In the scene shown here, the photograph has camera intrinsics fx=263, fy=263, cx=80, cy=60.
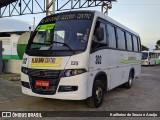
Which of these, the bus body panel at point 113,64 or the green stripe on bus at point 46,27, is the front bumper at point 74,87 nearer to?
the bus body panel at point 113,64

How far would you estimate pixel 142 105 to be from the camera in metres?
8.08

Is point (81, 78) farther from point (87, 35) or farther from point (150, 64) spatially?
point (150, 64)

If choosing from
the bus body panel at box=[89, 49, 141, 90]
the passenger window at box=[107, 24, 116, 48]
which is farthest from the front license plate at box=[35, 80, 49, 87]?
the passenger window at box=[107, 24, 116, 48]

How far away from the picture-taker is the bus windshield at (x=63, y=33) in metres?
6.92

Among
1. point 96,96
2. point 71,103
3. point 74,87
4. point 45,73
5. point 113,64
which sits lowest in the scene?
point 71,103

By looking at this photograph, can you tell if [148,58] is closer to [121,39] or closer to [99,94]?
[121,39]

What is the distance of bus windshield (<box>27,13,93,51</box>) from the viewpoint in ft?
22.7

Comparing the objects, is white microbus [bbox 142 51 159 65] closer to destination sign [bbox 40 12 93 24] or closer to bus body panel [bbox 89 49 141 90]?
bus body panel [bbox 89 49 141 90]

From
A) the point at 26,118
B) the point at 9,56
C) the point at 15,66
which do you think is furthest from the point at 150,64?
the point at 26,118

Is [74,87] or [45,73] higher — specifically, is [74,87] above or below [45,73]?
below

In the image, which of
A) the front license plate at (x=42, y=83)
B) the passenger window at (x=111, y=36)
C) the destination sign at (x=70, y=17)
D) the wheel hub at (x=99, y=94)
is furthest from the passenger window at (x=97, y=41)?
the front license plate at (x=42, y=83)

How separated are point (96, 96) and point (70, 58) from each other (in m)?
1.50

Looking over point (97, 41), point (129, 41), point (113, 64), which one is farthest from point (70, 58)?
point (129, 41)

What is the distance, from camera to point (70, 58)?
21.8 feet
